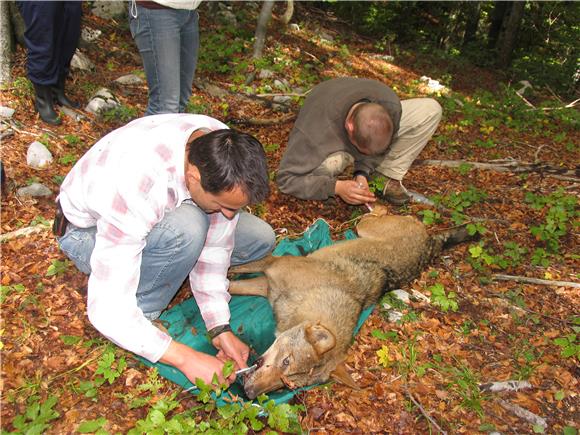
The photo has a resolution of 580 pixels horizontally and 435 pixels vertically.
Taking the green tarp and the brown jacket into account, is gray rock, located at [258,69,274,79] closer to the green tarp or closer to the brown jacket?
the brown jacket

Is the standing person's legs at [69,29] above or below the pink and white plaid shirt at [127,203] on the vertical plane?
above

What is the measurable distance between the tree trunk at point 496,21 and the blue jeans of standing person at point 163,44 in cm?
1744

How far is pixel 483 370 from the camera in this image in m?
4.19

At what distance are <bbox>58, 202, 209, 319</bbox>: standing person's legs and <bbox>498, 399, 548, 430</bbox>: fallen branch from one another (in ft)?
9.61

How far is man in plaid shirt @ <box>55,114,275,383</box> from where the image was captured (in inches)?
108

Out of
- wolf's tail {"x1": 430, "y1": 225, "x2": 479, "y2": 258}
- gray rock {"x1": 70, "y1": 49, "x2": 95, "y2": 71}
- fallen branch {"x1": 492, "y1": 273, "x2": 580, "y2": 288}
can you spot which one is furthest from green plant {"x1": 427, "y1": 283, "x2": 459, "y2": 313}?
gray rock {"x1": 70, "y1": 49, "x2": 95, "y2": 71}

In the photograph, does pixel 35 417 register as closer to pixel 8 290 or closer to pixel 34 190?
pixel 8 290

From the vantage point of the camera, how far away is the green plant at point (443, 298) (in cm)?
474

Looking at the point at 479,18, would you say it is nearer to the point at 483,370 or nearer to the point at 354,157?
the point at 354,157

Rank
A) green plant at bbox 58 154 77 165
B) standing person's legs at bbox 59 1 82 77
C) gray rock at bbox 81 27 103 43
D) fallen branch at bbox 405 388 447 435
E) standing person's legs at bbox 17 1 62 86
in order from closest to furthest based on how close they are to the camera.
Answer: fallen branch at bbox 405 388 447 435 → standing person's legs at bbox 17 1 62 86 → green plant at bbox 58 154 77 165 → standing person's legs at bbox 59 1 82 77 → gray rock at bbox 81 27 103 43

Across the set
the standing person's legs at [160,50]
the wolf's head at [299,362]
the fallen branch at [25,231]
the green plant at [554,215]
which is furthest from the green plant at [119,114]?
the green plant at [554,215]

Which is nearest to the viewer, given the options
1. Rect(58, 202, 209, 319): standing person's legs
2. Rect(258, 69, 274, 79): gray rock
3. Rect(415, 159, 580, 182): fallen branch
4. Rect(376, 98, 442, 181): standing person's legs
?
Rect(58, 202, 209, 319): standing person's legs

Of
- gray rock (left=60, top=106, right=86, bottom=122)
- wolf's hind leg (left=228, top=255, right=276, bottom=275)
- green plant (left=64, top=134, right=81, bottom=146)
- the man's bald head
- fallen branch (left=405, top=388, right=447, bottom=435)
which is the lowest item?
fallen branch (left=405, top=388, right=447, bottom=435)

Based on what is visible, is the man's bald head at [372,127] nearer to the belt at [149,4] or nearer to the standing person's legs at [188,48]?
the standing person's legs at [188,48]
